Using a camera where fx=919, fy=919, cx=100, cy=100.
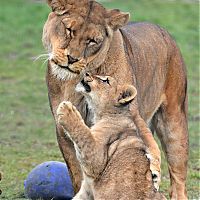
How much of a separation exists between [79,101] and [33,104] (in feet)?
18.5

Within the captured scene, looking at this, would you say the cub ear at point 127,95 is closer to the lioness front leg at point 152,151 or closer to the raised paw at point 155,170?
the lioness front leg at point 152,151

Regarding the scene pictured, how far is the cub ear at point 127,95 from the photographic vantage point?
6.16 metres

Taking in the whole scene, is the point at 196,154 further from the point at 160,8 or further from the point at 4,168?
the point at 160,8

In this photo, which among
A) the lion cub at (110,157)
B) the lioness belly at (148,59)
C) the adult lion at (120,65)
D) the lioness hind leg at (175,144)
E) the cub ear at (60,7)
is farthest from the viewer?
Answer: the lioness hind leg at (175,144)

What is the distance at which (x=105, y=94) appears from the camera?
20.7ft

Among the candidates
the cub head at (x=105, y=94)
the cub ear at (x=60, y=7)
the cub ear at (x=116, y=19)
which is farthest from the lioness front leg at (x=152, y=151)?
the cub ear at (x=60, y=7)

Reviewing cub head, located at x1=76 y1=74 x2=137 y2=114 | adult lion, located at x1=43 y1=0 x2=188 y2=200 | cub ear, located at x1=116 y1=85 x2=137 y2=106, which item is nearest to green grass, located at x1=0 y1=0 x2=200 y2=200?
adult lion, located at x1=43 y1=0 x2=188 y2=200

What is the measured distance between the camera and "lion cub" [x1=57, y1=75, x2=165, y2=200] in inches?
230

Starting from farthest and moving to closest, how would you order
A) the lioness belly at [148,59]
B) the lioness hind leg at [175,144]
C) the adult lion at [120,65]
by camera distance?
the lioness hind leg at [175,144] < the lioness belly at [148,59] < the adult lion at [120,65]

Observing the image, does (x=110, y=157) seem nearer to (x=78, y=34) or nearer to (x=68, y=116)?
(x=68, y=116)

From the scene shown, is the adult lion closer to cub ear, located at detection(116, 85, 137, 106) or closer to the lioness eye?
the lioness eye

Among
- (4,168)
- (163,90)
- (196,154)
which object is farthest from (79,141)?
(196,154)

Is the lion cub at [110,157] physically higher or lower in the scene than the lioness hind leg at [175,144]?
higher

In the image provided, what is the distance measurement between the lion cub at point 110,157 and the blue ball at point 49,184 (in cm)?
128
